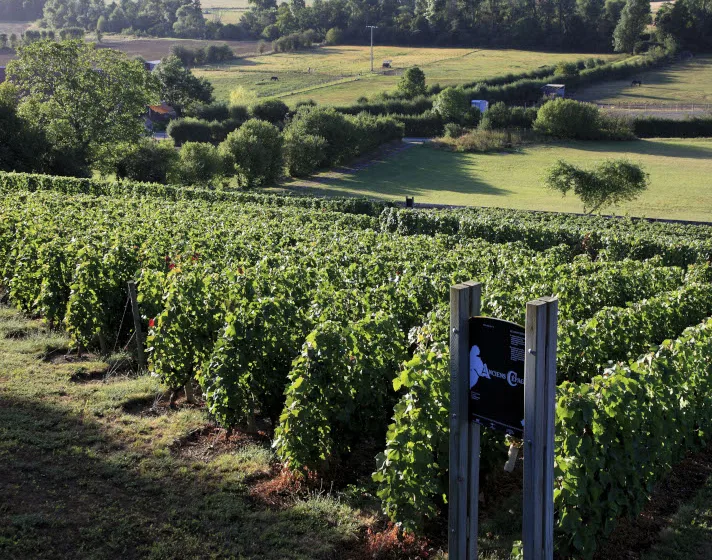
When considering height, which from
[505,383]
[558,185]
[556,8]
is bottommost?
[558,185]

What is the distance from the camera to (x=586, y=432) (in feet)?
21.7

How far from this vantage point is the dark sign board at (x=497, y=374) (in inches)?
179

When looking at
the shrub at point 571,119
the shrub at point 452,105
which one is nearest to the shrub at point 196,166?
the shrub at point 452,105

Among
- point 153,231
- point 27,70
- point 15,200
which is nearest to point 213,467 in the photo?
point 153,231

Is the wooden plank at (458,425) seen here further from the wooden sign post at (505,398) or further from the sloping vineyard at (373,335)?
the sloping vineyard at (373,335)

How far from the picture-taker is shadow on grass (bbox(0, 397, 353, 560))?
5.99 metres

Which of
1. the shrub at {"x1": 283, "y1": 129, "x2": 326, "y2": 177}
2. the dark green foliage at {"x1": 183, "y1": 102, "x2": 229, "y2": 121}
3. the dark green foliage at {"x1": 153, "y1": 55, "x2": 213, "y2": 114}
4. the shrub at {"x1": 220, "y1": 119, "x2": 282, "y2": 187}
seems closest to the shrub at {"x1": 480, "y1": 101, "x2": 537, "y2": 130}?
the shrub at {"x1": 283, "y1": 129, "x2": 326, "y2": 177}

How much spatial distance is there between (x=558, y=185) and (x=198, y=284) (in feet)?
115

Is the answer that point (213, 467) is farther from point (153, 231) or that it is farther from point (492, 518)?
point (153, 231)

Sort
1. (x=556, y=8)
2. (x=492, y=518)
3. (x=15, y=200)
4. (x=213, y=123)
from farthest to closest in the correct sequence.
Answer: (x=556, y=8) → (x=213, y=123) → (x=15, y=200) → (x=492, y=518)

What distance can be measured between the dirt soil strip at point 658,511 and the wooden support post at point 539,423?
2.25 metres

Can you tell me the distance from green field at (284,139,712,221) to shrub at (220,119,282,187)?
267cm

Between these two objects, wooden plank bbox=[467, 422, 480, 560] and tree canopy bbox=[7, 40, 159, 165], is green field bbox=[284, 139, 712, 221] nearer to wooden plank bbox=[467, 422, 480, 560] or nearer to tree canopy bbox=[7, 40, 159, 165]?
tree canopy bbox=[7, 40, 159, 165]

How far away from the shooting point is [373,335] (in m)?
8.16
